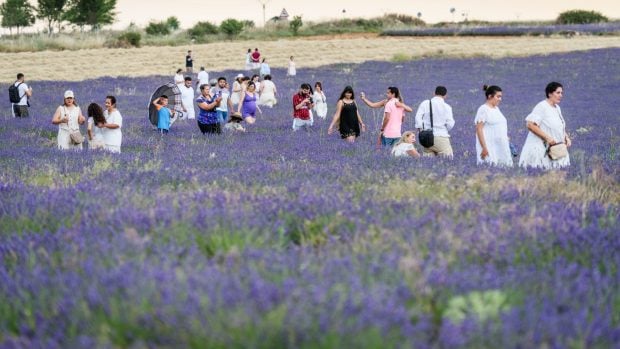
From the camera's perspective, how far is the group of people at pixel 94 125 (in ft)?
42.8

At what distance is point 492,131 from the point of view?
11.0m

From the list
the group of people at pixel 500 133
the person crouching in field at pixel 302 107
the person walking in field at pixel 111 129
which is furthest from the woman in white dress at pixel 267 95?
the group of people at pixel 500 133

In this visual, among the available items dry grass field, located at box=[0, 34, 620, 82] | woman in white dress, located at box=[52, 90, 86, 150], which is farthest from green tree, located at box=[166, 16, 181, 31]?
woman in white dress, located at box=[52, 90, 86, 150]

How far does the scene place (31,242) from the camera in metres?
4.03

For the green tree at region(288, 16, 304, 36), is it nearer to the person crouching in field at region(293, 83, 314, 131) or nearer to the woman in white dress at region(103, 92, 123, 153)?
the person crouching in field at region(293, 83, 314, 131)

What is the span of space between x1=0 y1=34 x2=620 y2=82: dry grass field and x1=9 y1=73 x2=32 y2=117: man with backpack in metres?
22.2

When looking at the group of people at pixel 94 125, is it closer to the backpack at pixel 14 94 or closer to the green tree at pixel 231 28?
the backpack at pixel 14 94

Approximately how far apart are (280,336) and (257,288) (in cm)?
34

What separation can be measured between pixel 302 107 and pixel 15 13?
317 ft

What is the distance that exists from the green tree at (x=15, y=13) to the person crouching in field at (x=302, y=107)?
3766 inches

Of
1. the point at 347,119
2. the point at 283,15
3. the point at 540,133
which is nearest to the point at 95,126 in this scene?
the point at 347,119

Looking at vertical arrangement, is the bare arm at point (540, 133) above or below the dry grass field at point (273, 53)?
below

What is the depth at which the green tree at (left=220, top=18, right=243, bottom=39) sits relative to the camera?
271ft

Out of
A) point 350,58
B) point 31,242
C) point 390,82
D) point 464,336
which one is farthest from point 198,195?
point 350,58
